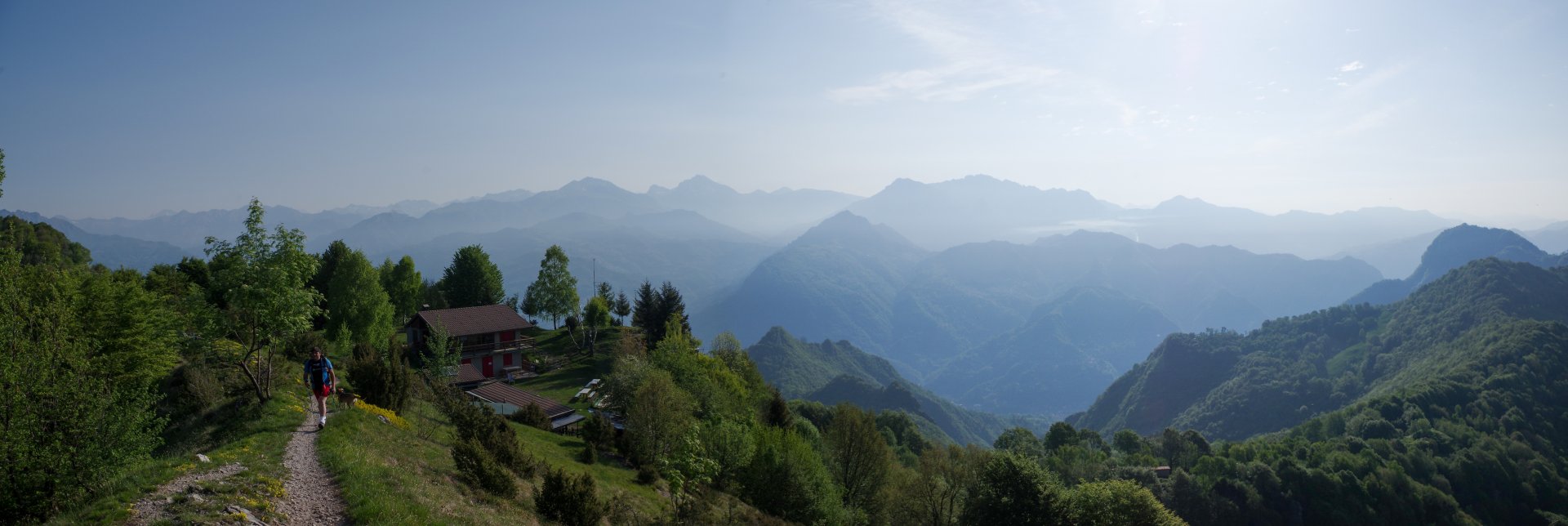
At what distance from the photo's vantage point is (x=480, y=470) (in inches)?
755

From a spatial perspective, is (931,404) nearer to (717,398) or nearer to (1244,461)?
(1244,461)

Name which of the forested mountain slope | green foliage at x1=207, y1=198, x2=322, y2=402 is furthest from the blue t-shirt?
the forested mountain slope

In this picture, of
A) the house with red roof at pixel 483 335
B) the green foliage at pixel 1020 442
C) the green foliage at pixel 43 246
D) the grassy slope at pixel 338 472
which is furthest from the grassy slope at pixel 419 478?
the green foliage at pixel 1020 442

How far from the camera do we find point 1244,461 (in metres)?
82.5

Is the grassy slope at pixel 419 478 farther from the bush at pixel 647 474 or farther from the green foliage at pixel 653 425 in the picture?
the green foliage at pixel 653 425

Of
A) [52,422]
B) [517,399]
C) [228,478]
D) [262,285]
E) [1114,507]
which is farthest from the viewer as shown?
[517,399]

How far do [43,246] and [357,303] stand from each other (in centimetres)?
4564

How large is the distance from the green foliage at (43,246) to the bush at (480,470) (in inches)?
2241

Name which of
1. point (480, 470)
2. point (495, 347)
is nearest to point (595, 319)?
point (495, 347)

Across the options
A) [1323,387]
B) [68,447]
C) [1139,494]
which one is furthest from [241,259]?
[1323,387]

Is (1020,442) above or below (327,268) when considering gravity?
below

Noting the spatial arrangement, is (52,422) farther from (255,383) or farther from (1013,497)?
(1013,497)

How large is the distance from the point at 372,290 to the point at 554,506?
3961 cm

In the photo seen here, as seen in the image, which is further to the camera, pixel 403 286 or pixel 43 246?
pixel 403 286
